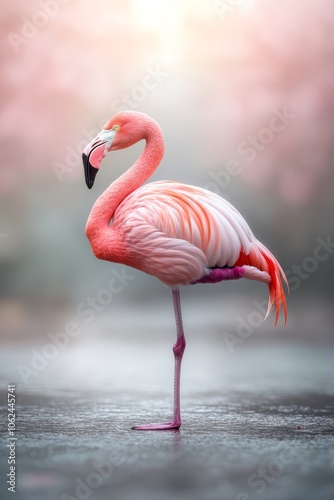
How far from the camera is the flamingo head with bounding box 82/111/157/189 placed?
396cm

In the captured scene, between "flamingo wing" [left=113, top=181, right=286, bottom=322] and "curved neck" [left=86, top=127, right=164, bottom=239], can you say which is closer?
"flamingo wing" [left=113, top=181, right=286, bottom=322]

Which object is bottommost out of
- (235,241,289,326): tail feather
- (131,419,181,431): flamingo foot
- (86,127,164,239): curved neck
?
(131,419,181,431): flamingo foot

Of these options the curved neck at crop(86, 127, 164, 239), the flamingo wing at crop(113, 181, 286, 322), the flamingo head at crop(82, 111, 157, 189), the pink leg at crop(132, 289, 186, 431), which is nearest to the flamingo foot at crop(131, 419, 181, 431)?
the pink leg at crop(132, 289, 186, 431)

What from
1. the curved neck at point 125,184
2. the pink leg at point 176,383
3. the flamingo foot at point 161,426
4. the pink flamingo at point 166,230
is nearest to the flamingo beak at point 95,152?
the pink flamingo at point 166,230

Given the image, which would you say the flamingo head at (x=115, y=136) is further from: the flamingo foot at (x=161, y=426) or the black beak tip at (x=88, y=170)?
the flamingo foot at (x=161, y=426)

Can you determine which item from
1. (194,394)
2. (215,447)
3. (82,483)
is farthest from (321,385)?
(82,483)

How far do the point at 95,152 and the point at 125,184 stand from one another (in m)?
0.21

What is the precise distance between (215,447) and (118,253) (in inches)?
39.7

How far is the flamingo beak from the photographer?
3.95 m

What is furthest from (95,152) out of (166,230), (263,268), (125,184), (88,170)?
(263,268)

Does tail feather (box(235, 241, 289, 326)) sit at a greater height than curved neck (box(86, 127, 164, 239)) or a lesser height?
lesser

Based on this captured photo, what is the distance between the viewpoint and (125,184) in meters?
3.97

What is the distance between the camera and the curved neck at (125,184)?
3896 mm

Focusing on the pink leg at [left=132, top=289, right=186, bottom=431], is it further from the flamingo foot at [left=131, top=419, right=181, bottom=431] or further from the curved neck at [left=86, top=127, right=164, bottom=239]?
the curved neck at [left=86, top=127, right=164, bottom=239]
